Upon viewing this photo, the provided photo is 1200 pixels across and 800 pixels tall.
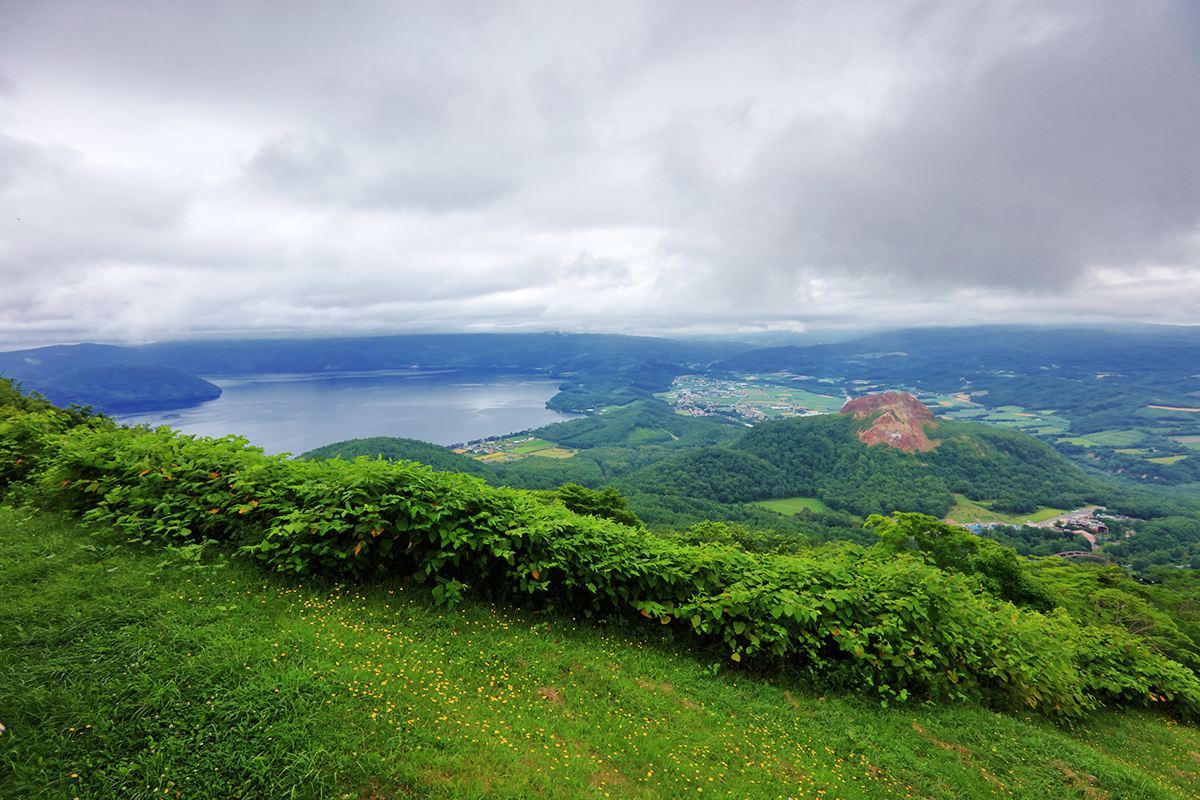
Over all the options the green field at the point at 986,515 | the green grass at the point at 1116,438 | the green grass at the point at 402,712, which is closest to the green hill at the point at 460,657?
the green grass at the point at 402,712

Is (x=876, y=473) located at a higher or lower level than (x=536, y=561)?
lower

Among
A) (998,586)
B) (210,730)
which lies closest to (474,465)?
(998,586)

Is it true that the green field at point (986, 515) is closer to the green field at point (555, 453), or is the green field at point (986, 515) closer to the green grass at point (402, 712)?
the green field at point (555, 453)

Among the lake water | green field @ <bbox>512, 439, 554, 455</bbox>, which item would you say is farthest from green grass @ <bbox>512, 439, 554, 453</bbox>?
the lake water

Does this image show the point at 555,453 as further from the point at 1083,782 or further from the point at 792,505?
the point at 1083,782

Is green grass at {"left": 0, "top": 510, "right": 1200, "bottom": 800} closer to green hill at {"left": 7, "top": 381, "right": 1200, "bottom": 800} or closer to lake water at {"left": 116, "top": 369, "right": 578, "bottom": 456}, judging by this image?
green hill at {"left": 7, "top": 381, "right": 1200, "bottom": 800}

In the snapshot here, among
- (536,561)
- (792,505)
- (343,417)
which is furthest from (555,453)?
(536,561)
